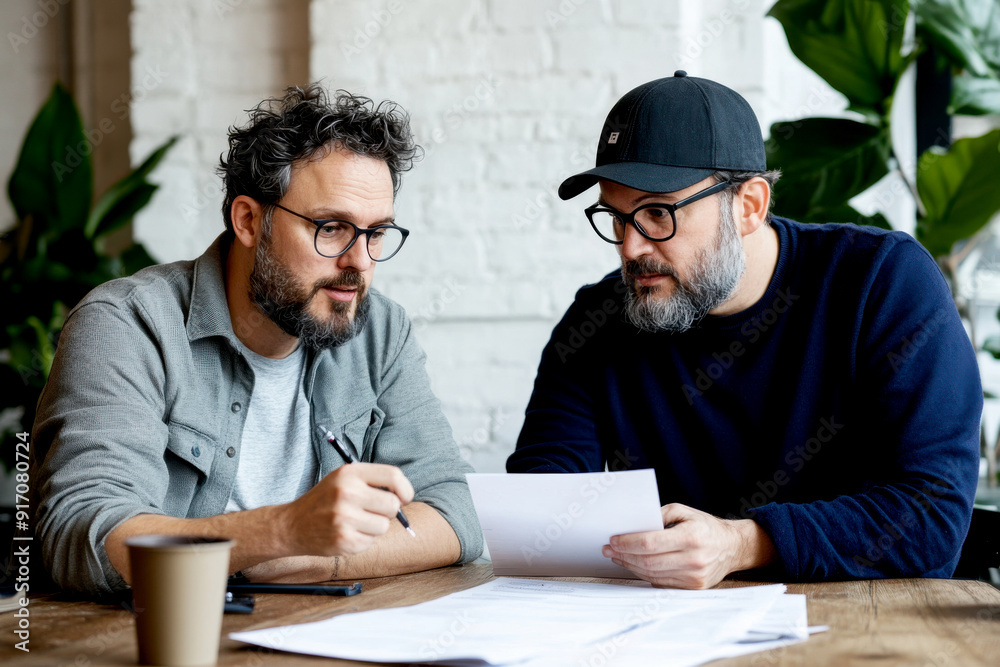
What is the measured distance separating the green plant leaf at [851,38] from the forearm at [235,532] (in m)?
1.60

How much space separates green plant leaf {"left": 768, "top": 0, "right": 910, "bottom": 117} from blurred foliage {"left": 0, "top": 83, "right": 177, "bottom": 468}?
1.70 metres

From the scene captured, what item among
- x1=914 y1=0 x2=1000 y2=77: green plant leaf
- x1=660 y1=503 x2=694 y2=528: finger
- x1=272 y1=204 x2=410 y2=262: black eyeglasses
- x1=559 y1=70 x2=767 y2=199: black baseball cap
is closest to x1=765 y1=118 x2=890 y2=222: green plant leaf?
x1=914 y1=0 x2=1000 y2=77: green plant leaf

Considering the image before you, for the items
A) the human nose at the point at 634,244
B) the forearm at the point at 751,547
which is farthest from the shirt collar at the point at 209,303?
the forearm at the point at 751,547

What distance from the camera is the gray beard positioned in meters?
1.47

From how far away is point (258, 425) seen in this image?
5.07 feet

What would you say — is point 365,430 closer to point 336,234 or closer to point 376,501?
point 336,234

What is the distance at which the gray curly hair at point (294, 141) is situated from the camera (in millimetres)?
1563

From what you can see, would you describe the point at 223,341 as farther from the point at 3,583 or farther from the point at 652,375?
the point at 652,375

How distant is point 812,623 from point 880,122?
5.11 feet

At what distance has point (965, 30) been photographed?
2.08 m

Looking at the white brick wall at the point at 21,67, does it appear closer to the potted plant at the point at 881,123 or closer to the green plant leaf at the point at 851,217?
the potted plant at the point at 881,123

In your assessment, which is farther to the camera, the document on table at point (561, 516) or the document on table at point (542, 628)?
the document on table at point (561, 516)

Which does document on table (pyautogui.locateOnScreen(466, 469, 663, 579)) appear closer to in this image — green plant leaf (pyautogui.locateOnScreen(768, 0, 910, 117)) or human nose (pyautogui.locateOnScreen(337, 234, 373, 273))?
human nose (pyautogui.locateOnScreen(337, 234, 373, 273))

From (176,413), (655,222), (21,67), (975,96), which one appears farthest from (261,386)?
(21,67)
